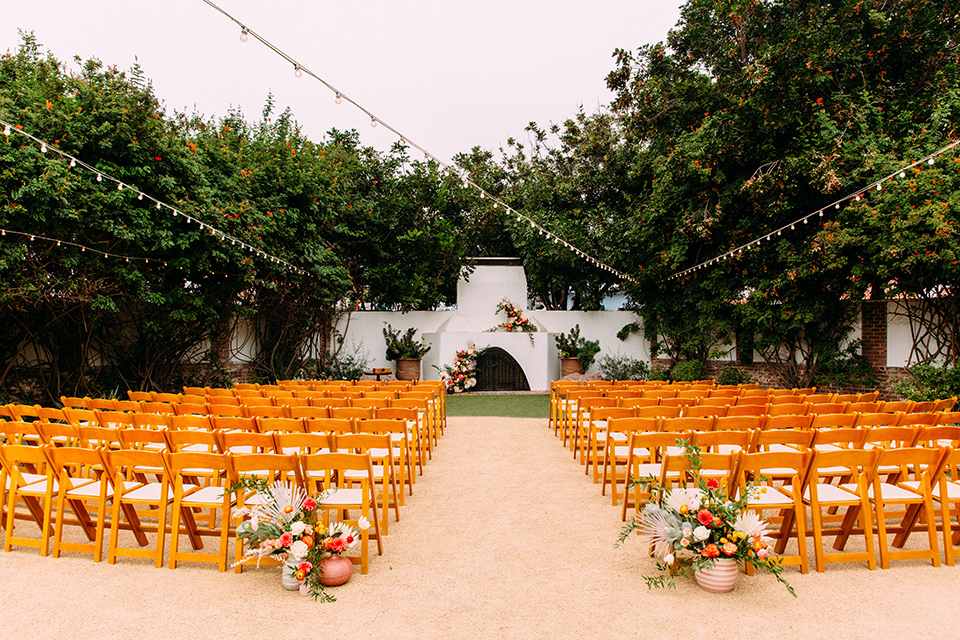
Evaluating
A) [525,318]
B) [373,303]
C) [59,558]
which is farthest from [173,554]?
[373,303]

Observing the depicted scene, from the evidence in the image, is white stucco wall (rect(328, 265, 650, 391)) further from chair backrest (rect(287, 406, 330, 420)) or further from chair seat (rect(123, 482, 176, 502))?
chair seat (rect(123, 482, 176, 502))

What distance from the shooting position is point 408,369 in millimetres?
13516

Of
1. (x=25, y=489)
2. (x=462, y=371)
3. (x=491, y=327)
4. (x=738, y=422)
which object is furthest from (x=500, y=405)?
(x=25, y=489)

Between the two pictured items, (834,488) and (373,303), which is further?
(373,303)

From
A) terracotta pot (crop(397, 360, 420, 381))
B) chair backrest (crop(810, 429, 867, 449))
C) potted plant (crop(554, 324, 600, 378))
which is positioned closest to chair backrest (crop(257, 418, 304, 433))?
chair backrest (crop(810, 429, 867, 449))

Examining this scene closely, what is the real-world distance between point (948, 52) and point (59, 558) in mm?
15432

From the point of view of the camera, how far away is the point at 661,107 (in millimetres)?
12820

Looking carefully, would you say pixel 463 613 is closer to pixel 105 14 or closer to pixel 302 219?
pixel 105 14

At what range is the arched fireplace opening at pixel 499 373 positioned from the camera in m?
13.8

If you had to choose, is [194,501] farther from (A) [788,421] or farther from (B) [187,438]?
(A) [788,421]

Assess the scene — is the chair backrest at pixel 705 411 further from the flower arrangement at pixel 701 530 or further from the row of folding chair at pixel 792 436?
the flower arrangement at pixel 701 530

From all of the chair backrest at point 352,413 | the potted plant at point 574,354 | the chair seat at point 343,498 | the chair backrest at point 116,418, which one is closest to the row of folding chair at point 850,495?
the chair seat at point 343,498

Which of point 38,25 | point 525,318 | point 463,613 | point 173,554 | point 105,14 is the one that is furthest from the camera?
point 525,318

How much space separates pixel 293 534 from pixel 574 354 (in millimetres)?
11317
